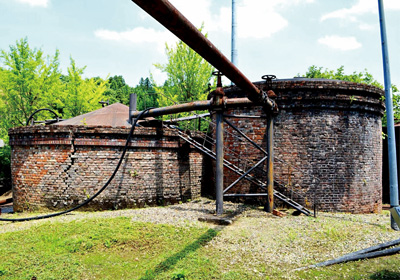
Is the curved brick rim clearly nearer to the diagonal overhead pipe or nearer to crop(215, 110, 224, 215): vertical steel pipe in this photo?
crop(215, 110, 224, 215): vertical steel pipe

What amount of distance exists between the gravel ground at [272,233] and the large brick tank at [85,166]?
64 cm

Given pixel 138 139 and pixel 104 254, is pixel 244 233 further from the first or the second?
→ pixel 138 139

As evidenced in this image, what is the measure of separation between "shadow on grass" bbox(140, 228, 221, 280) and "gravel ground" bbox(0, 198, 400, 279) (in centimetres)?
14

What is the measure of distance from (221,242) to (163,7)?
4.43m

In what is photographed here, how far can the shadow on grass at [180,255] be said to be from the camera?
439cm

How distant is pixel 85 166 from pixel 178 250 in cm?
457

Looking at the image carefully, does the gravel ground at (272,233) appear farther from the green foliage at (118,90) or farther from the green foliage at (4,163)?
the green foliage at (118,90)

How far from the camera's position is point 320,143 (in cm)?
884

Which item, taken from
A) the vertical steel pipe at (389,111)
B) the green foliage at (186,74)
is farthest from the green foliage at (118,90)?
the vertical steel pipe at (389,111)

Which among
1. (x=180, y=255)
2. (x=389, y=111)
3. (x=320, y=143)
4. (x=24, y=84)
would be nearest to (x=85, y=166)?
(x=180, y=255)

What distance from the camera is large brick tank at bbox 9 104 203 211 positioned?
8359 millimetres

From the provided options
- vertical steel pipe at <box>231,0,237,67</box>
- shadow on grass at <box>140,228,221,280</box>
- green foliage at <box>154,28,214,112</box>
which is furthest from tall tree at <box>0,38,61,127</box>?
shadow on grass at <box>140,228,221,280</box>

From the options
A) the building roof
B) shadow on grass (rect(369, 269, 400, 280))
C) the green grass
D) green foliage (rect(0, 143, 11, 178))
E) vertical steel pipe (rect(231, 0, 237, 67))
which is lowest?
shadow on grass (rect(369, 269, 400, 280))

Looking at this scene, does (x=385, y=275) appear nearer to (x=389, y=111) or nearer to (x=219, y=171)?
(x=219, y=171)
